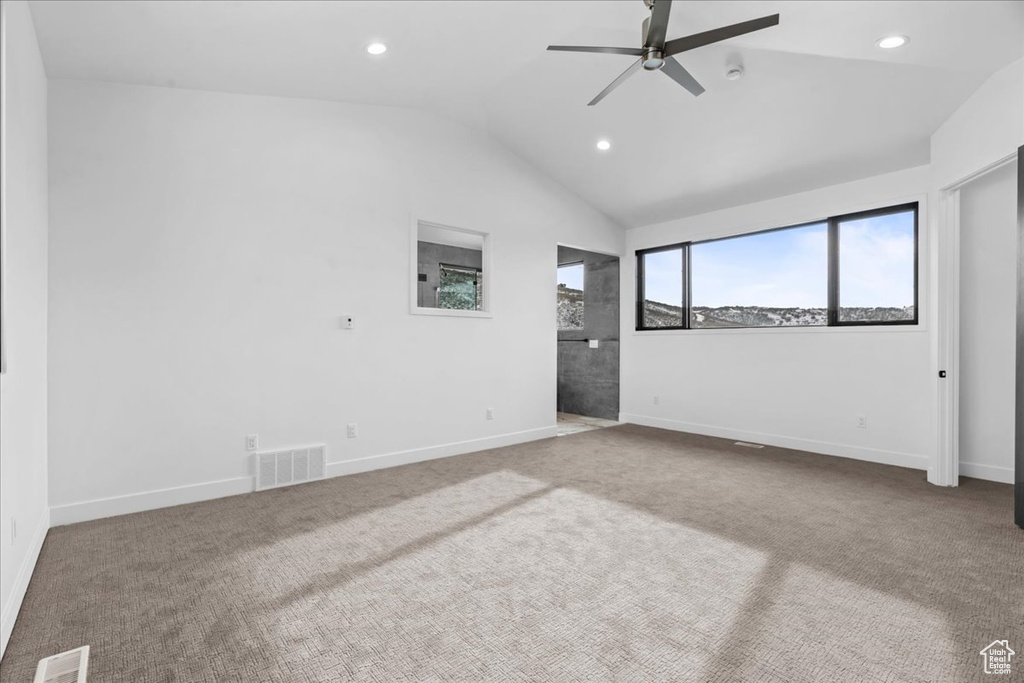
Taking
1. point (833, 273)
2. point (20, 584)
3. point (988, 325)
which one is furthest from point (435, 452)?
point (988, 325)

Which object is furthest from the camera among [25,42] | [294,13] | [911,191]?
[911,191]

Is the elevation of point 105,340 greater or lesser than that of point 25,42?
lesser

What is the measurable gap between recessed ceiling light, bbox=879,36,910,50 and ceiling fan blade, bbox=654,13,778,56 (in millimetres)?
896

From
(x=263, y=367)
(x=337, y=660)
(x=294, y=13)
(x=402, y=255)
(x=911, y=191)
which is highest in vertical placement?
(x=294, y=13)

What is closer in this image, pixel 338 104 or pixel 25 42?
pixel 25 42

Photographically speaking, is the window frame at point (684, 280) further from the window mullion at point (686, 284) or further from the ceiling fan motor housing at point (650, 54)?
the ceiling fan motor housing at point (650, 54)

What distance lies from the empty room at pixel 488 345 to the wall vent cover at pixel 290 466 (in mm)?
28

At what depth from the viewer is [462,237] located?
5.06m

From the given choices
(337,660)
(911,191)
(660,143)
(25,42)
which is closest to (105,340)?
(25,42)

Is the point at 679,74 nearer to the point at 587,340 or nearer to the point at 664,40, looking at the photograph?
the point at 664,40

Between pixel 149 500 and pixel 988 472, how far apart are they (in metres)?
6.20

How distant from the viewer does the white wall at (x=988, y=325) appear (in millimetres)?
3830

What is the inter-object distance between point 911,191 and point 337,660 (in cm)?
548

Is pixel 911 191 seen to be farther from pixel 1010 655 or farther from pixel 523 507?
pixel 523 507
